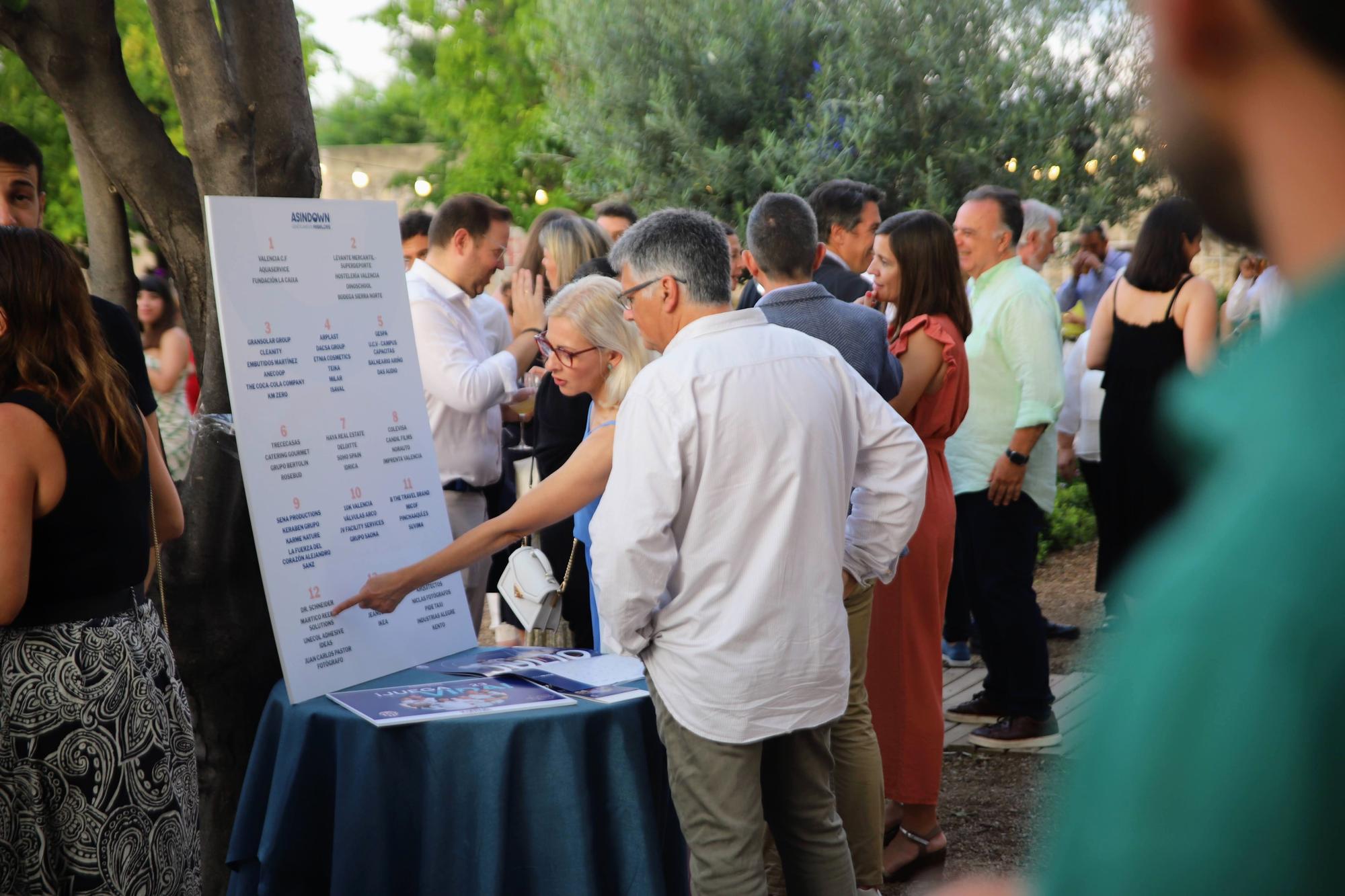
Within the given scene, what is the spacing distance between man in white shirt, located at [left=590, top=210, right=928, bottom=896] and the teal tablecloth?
0.14 meters

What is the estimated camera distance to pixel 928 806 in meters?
4.07

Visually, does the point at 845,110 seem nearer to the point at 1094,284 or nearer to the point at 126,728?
the point at 1094,284

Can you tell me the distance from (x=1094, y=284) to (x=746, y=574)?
657 cm

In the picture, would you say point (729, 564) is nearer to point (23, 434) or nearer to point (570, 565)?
point (570, 565)

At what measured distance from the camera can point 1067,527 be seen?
28.7ft

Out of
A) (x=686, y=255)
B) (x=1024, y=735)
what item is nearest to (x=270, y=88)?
(x=686, y=255)

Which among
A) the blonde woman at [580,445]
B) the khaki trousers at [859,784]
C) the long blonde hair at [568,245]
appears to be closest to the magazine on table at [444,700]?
the blonde woman at [580,445]

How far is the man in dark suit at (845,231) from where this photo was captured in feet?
16.8

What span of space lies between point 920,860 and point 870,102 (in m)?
7.50

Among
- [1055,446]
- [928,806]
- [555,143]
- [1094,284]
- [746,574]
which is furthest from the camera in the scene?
[555,143]

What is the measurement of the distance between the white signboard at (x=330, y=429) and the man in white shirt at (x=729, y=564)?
2.54 ft

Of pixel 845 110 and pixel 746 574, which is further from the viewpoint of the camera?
pixel 845 110

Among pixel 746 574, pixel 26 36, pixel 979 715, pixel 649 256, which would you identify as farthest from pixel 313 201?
pixel 979 715

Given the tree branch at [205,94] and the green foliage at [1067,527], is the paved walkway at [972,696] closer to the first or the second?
the green foliage at [1067,527]
